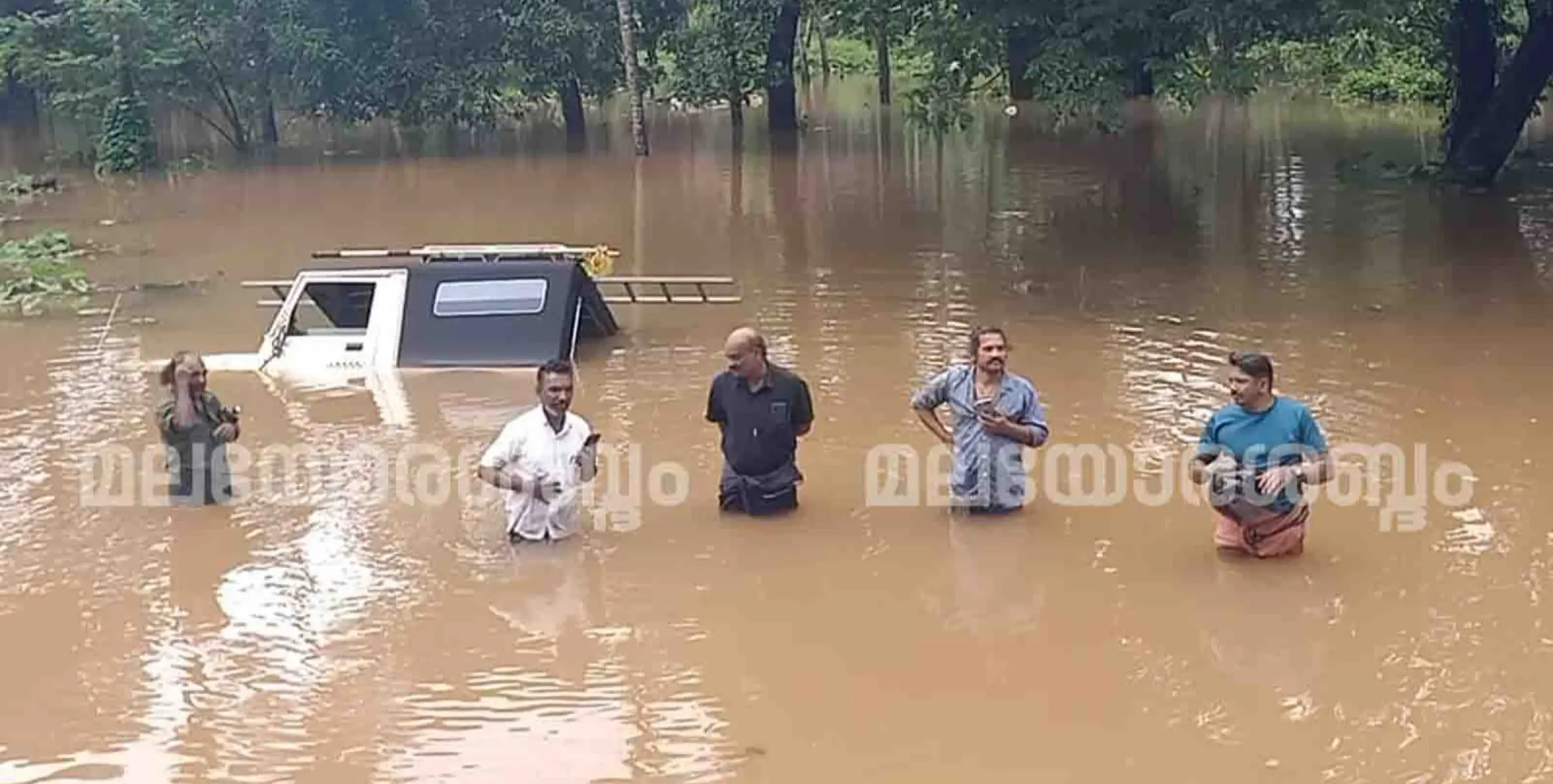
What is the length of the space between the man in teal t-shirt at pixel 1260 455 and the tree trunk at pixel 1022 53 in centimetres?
887

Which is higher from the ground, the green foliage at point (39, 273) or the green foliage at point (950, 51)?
the green foliage at point (950, 51)

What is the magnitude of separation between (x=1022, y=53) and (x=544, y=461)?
1281 cm

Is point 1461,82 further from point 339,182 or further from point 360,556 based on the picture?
point 360,556

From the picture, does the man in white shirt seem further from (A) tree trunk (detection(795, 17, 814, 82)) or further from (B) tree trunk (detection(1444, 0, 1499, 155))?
(A) tree trunk (detection(795, 17, 814, 82))

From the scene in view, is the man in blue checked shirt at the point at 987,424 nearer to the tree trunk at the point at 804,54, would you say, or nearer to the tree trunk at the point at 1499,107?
the tree trunk at the point at 1499,107

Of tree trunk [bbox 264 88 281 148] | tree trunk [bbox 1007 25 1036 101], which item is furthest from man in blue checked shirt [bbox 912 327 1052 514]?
tree trunk [bbox 264 88 281 148]

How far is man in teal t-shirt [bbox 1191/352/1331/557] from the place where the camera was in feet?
25.3

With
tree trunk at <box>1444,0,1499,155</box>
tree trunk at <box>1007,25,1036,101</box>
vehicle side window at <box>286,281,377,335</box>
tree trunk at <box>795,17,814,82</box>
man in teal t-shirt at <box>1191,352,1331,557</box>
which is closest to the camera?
man in teal t-shirt at <box>1191,352,1331,557</box>

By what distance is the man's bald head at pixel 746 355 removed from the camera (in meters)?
8.70

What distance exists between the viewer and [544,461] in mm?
8312

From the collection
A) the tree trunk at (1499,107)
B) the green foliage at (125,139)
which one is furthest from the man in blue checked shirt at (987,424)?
the green foliage at (125,139)

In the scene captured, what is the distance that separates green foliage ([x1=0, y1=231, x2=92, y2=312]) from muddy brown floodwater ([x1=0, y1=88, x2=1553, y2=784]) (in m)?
1.02

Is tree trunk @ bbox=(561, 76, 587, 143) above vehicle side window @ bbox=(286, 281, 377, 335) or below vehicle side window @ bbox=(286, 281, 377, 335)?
above

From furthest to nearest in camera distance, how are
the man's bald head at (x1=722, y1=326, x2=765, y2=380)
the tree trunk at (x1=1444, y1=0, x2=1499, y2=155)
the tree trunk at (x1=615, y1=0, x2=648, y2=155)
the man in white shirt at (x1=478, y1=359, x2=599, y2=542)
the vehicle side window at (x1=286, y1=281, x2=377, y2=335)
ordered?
the tree trunk at (x1=615, y1=0, x2=648, y2=155), the tree trunk at (x1=1444, y1=0, x2=1499, y2=155), the vehicle side window at (x1=286, y1=281, x2=377, y2=335), the man's bald head at (x1=722, y1=326, x2=765, y2=380), the man in white shirt at (x1=478, y1=359, x2=599, y2=542)
